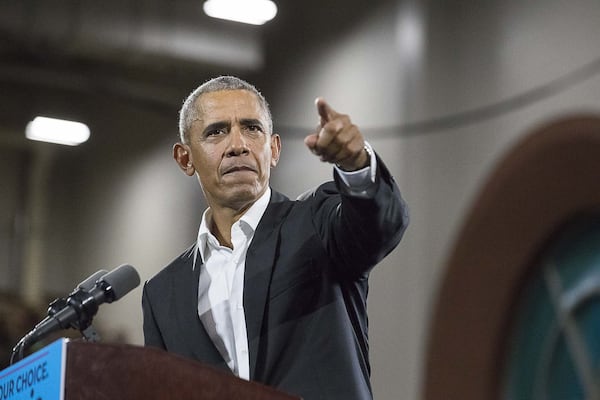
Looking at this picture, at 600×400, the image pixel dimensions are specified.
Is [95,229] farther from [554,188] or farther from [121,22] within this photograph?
[554,188]

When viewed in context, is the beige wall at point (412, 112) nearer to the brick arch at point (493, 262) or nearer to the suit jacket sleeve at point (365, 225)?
the suit jacket sleeve at point (365, 225)

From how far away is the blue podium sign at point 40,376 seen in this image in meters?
1.10

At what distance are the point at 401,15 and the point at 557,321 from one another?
4.58 metres

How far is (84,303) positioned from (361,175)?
1.43ft

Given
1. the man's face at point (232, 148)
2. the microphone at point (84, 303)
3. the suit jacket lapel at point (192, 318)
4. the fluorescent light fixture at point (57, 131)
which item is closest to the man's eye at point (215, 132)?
the man's face at point (232, 148)

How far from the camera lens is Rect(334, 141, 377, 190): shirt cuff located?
137cm

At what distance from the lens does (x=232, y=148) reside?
1.76m

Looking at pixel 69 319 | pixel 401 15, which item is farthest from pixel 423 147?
pixel 69 319

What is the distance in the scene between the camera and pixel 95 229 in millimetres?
6660

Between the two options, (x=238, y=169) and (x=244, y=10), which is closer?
(x=238, y=169)

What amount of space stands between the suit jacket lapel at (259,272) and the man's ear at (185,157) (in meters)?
0.27

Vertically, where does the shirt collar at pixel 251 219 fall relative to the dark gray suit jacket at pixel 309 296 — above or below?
above

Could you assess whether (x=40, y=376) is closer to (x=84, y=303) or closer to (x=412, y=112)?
(x=84, y=303)

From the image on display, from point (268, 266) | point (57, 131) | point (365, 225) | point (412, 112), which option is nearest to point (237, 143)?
point (268, 266)
